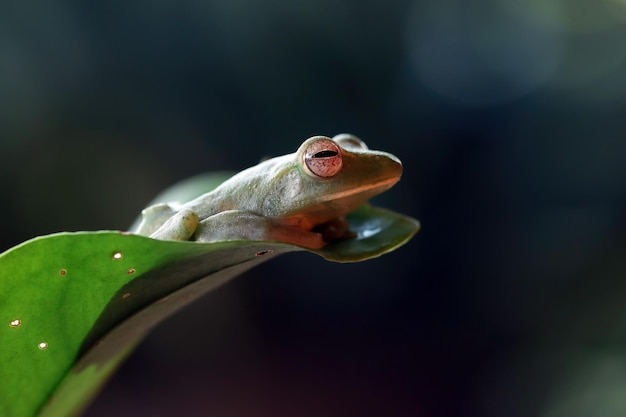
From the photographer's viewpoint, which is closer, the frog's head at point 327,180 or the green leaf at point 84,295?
the green leaf at point 84,295

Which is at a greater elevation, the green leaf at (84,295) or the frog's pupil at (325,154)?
the frog's pupil at (325,154)

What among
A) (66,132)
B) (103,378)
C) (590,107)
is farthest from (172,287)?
(590,107)

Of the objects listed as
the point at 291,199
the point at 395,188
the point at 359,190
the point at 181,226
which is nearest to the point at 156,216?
the point at 181,226

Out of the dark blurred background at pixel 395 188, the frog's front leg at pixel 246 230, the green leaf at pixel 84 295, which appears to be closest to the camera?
the green leaf at pixel 84 295

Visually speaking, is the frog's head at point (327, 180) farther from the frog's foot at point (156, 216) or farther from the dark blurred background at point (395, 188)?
the dark blurred background at point (395, 188)

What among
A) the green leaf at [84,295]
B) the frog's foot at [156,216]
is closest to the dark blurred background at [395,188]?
the frog's foot at [156,216]

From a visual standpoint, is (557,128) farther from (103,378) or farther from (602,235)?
(103,378)

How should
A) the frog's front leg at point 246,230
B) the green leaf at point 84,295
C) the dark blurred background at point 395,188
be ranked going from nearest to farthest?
the green leaf at point 84,295 < the frog's front leg at point 246,230 < the dark blurred background at point 395,188
